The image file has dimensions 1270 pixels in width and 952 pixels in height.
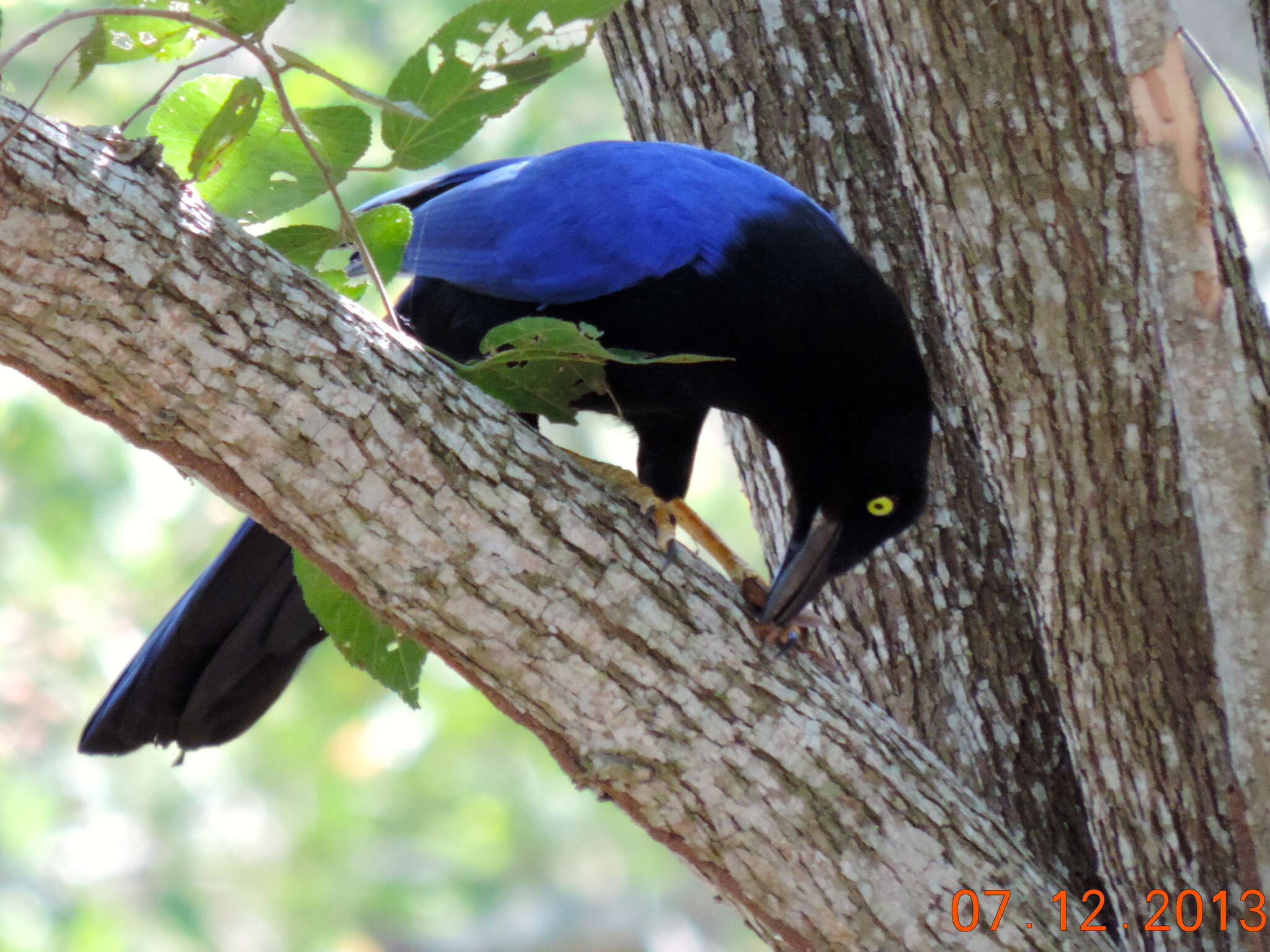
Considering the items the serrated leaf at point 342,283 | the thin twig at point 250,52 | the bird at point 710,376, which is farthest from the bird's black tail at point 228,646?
the thin twig at point 250,52

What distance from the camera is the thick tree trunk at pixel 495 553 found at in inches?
63.9

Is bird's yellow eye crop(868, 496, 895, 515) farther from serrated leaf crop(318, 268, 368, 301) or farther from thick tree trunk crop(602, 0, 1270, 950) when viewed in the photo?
serrated leaf crop(318, 268, 368, 301)

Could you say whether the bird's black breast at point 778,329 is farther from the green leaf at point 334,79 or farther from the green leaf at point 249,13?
the green leaf at point 249,13

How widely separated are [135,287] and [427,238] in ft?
4.16

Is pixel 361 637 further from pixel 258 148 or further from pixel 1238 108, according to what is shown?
pixel 1238 108

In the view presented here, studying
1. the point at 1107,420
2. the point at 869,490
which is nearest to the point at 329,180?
the point at 869,490

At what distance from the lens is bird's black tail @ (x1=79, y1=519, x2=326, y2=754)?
2529mm

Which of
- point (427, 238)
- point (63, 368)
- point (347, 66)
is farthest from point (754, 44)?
point (347, 66)

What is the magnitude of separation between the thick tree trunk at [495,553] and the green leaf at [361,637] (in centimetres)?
23

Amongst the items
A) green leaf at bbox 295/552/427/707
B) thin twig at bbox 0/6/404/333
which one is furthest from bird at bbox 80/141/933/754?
thin twig at bbox 0/6/404/333

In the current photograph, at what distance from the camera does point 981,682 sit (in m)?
2.64

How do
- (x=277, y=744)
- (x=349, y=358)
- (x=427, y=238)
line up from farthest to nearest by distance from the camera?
(x=277, y=744)
(x=427, y=238)
(x=349, y=358)

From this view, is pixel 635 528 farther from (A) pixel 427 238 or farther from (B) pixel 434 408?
(A) pixel 427 238

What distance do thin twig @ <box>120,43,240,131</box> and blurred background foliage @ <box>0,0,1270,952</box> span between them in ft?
15.9
